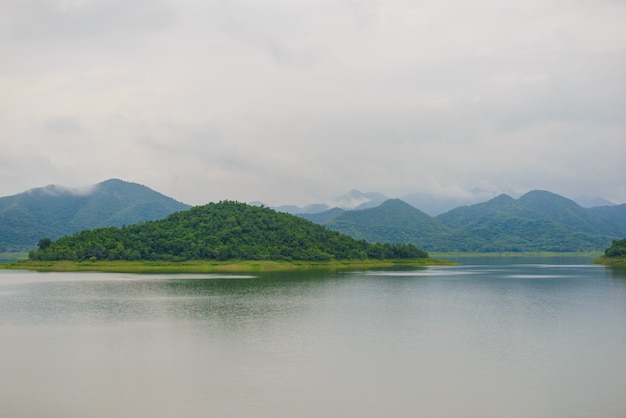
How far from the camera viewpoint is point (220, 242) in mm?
140875

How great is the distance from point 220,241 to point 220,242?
91 centimetres

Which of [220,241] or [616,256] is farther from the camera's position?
[616,256]

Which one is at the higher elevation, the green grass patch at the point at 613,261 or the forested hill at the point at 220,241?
the forested hill at the point at 220,241

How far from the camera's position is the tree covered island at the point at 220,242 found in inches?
5335

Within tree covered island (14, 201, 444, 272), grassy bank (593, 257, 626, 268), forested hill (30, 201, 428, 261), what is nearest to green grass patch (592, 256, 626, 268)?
grassy bank (593, 257, 626, 268)

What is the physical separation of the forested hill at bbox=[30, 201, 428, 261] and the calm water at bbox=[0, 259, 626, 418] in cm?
7311

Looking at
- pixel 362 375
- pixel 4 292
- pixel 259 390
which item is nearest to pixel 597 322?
pixel 362 375

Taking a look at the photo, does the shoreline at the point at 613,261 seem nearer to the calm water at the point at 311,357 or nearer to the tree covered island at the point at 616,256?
the tree covered island at the point at 616,256

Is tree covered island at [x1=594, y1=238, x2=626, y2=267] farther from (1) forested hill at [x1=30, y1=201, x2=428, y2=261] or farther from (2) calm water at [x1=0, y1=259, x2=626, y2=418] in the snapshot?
(2) calm water at [x1=0, y1=259, x2=626, y2=418]

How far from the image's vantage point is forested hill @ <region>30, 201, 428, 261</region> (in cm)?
13588

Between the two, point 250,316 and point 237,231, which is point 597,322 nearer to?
point 250,316

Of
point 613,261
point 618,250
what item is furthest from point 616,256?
point 613,261

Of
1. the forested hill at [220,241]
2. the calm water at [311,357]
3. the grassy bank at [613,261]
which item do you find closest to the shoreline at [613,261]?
the grassy bank at [613,261]

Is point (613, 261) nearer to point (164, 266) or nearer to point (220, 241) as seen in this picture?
point (220, 241)
